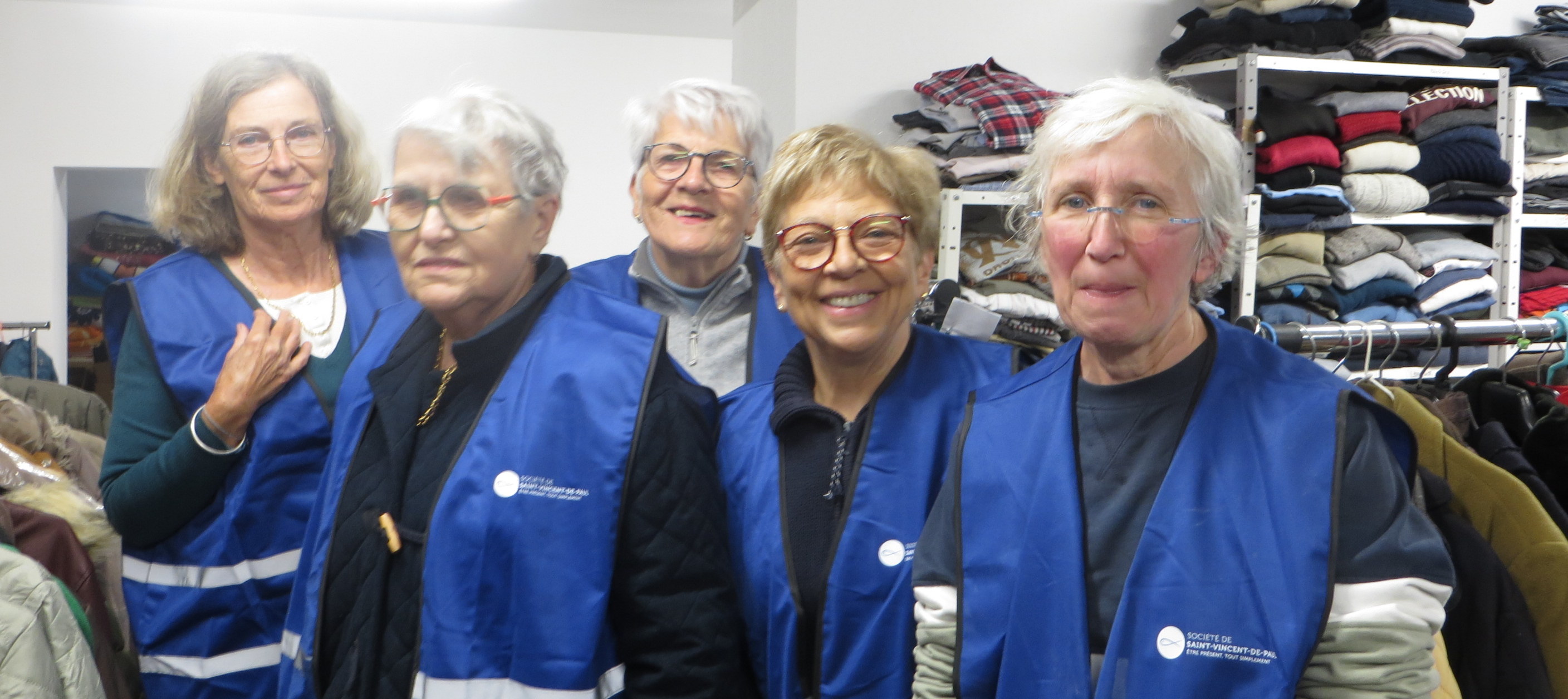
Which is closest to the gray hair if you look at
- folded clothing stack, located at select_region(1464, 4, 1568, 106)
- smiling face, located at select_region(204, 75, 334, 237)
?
smiling face, located at select_region(204, 75, 334, 237)

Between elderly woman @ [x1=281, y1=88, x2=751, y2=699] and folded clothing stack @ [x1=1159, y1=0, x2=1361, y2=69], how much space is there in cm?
250

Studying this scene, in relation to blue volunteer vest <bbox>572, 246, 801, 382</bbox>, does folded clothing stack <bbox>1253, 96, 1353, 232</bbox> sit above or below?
Answer: above

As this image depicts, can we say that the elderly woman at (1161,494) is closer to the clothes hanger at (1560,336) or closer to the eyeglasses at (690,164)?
the eyeglasses at (690,164)

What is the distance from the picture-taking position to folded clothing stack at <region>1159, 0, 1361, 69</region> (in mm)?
3158

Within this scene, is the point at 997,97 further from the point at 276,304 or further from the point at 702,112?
the point at 276,304

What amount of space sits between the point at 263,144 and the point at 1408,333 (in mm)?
1734

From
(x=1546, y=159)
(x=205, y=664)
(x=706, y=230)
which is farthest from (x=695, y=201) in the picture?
(x=1546, y=159)

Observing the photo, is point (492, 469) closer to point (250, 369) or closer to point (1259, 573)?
point (250, 369)

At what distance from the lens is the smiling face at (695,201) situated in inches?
61.9

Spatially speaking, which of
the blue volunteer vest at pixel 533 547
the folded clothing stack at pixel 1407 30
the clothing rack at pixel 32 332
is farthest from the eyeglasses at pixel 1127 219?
the clothing rack at pixel 32 332

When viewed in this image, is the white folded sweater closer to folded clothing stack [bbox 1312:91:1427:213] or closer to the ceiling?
Answer: folded clothing stack [bbox 1312:91:1427:213]

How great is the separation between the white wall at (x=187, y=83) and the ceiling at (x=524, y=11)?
60mm

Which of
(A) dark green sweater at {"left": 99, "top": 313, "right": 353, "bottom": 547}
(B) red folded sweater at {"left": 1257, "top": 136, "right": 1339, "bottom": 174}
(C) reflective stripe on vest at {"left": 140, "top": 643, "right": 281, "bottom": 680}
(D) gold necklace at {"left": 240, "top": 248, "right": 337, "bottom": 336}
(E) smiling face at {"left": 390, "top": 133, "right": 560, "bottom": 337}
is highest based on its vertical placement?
(B) red folded sweater at {"left": 1257, "top": 136, "right": 1339, "bottom": 174}

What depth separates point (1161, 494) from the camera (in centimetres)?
107
